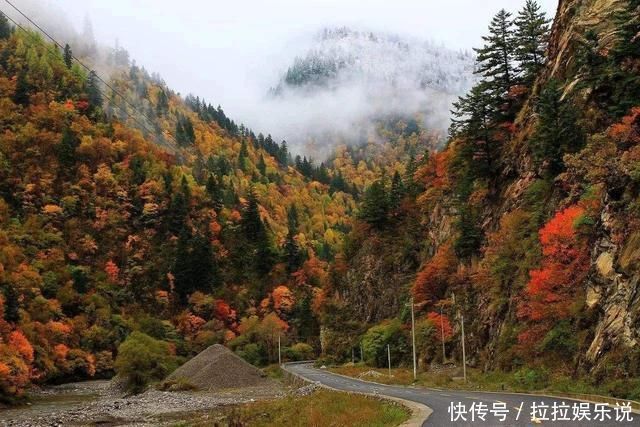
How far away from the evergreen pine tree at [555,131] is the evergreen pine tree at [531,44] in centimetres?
1208

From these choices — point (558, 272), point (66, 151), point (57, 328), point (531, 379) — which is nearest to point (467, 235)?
point (558, 272)

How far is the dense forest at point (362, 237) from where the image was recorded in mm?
35469

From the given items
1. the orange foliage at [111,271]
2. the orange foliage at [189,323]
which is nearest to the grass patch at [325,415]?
the orange foliage at [189,323]

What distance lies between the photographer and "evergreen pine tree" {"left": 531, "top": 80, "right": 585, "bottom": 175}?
1746 inches

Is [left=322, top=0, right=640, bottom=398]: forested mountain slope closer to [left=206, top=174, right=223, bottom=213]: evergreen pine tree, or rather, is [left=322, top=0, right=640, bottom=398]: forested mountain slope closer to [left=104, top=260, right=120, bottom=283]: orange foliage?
[left=104, top=260, right=120, bottom=283]: orange foliage

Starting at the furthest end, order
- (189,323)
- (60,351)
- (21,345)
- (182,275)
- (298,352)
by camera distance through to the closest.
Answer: (182,275) < (298,352) < (189,323) < (60,351) < (21,345)

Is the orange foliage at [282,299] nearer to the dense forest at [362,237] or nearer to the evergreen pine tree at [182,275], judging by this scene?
the dense forest at [362,237]

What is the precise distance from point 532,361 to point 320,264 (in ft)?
346

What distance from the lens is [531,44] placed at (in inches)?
2357

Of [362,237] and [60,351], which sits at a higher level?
[362,237]

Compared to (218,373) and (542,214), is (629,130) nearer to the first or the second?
(542,214)

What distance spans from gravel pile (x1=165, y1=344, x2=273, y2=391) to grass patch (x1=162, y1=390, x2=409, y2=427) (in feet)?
Answer: 100

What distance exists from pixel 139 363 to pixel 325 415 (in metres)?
53.9

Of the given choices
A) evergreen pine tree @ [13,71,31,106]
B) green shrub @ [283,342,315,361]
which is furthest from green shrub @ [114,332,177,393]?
evergreen pine tree @ [13,71,31,106]
